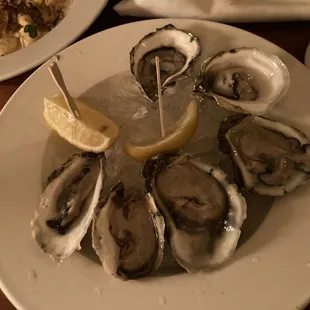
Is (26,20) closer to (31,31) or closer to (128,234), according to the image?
(31,31)

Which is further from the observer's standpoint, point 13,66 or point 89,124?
point 13,66

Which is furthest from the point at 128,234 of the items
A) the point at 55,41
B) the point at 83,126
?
the point at 55,41

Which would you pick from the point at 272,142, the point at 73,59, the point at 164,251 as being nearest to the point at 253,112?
the point at 272,142

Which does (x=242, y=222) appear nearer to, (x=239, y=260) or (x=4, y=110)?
(x=239, y=260)

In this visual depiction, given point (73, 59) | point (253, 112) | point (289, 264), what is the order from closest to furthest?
point (289, 264), point (253, 112), point (73, 59)

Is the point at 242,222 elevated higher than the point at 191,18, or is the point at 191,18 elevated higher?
the point at 191,18

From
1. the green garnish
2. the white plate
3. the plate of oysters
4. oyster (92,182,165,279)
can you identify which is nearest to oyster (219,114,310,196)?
the plate of oysters

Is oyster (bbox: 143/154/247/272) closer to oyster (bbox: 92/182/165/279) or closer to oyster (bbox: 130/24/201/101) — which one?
oyster (bbox: 92/182/165/279)
